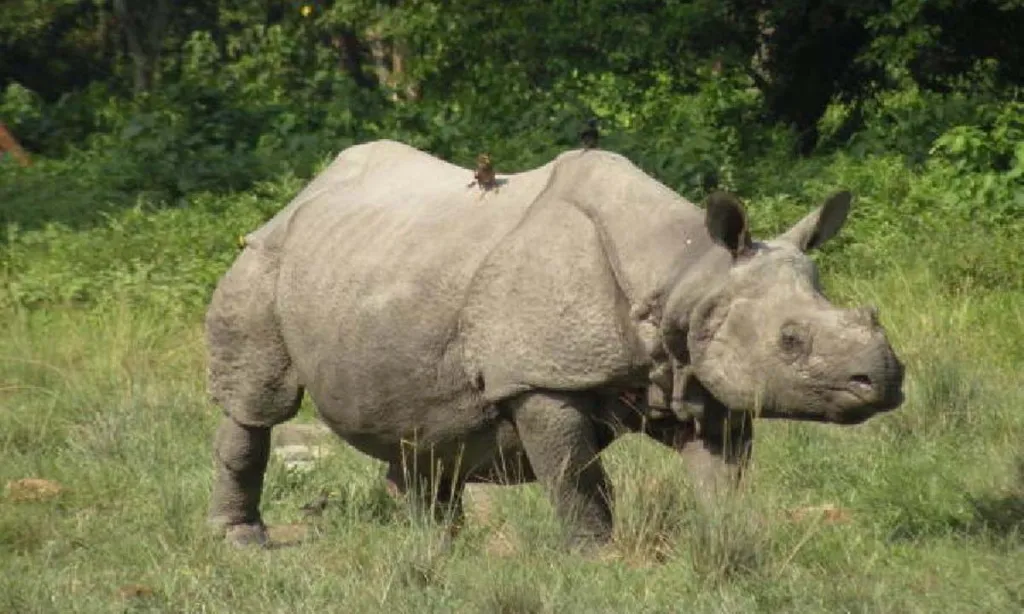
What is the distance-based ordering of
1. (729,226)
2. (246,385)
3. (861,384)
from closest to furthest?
1. (861,384)
2. (729,226)
3. (246,385)

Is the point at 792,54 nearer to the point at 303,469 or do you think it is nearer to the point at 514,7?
the point at 514,7

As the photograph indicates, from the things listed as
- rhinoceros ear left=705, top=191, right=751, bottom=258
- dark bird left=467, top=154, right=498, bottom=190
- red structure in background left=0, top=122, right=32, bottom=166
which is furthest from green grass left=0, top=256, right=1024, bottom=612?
red structure in background left=0, top=122, right=32, bottom=166

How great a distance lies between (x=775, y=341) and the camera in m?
6.59

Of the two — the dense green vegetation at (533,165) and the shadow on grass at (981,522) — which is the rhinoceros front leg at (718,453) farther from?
the shadow on grass at (981,522)

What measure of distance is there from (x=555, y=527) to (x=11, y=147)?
1207cm

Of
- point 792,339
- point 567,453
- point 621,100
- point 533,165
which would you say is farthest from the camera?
point 621,100

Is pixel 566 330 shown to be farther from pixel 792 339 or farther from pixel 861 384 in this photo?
pixel 861 384

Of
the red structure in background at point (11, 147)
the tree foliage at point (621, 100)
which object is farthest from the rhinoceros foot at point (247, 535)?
the red structure in background at point (11, 147)

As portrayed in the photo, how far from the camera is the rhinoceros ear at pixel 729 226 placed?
6699 mm

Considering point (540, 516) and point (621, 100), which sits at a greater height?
point (540, 516)

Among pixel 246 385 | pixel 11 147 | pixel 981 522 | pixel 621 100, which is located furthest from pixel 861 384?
pixel 11 147

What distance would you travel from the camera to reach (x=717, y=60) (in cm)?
1853

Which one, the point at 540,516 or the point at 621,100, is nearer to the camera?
the point at 540,516

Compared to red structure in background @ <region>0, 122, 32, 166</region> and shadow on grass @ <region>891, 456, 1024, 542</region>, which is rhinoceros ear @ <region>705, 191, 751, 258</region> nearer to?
shadow on grass @ <region>891, 456, 1024, 542</region>
